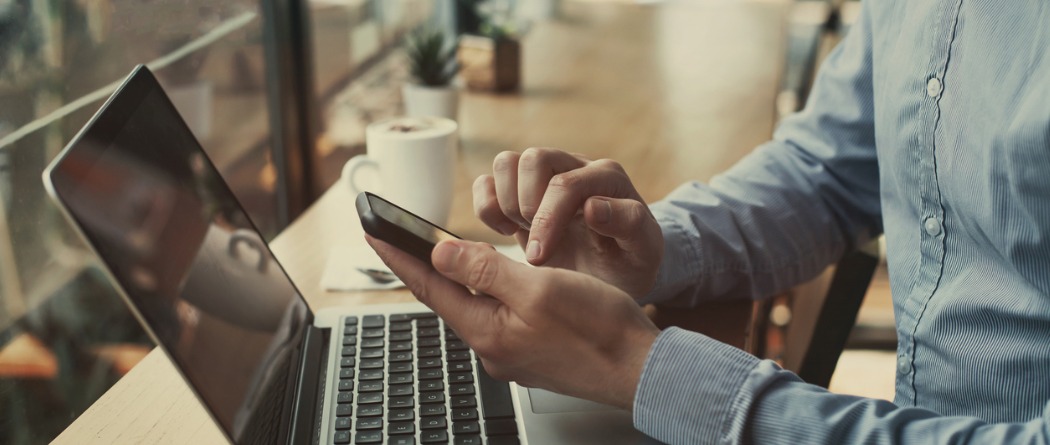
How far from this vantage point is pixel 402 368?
0.65 m

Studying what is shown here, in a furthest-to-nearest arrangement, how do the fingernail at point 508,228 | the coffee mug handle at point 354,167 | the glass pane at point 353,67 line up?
1. the glass pane at point 353,67
2. the coffee mug handle at point 354,167
3. the fingernail at point 508,228

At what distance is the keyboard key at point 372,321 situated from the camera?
0.73 m

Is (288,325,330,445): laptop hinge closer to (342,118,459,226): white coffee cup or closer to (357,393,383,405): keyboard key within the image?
(357,393,383,405): keyboard key

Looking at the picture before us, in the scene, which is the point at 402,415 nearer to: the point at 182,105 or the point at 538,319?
the point at 538,319

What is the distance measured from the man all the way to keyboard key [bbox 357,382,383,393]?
10 cm

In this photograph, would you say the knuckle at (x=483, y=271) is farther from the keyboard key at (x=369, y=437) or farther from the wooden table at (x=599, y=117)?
the wooden table at (x=599, y=117)

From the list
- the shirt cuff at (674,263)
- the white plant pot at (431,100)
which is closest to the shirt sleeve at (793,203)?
the shirt cuff at (674,263)

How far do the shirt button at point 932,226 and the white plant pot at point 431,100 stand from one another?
2.86 ft

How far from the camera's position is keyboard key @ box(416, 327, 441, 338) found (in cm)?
71

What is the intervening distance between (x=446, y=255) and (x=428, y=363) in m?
0.16

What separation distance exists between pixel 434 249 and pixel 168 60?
911 millimetres

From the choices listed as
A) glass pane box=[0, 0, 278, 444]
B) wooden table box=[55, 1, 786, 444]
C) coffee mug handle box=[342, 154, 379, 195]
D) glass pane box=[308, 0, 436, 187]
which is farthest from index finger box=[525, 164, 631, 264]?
glass pane box=[308, 0, 436, 187]

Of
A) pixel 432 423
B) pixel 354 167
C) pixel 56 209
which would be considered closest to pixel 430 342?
pixel 432 423

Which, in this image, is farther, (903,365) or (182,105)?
(182,105)
